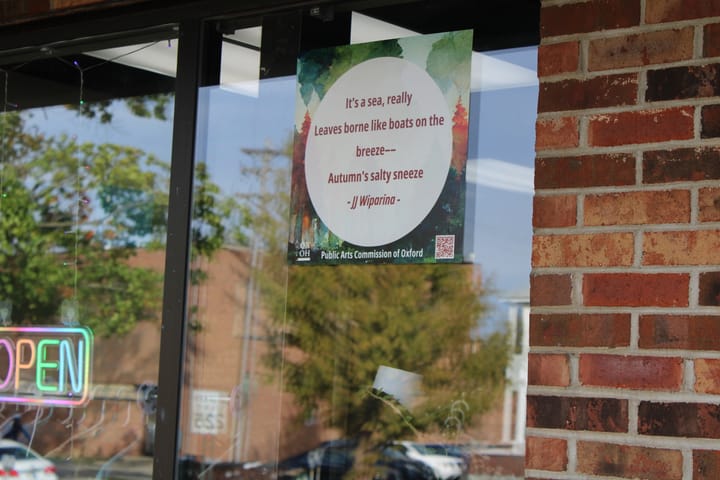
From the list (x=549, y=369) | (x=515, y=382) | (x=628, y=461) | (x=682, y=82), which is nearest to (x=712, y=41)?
(x=682, y=82)

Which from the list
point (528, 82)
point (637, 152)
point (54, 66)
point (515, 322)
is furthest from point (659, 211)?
point (515, 322)

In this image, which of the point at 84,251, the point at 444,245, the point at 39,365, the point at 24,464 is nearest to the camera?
the point at 444,245

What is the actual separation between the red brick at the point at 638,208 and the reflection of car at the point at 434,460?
631cm

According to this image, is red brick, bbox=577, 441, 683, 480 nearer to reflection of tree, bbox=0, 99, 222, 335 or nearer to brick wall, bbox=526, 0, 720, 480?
brick wall, bbox=526, 0, 720, 480

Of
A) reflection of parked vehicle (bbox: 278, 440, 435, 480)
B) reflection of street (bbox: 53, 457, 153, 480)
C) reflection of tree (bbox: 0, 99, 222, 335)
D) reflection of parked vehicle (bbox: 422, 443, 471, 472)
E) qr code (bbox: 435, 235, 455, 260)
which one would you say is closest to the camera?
qr code (bbox: 435, 235, 455, 260)

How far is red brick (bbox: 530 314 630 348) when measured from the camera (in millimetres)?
2045

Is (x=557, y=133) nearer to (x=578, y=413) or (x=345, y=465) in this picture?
(x=578, y=413)

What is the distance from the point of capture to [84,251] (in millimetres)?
7516

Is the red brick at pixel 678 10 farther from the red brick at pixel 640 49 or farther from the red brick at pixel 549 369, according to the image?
the red brick at pixel 549 369

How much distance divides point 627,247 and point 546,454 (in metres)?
0.47

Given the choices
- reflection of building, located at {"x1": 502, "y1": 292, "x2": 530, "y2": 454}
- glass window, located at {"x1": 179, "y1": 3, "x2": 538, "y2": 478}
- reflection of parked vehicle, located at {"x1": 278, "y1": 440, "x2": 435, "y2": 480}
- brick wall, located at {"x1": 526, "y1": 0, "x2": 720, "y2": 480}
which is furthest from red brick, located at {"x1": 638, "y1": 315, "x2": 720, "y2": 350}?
reflection of building, located at {"x1": 502, "y1": 292, "x2": 530, "y2": 454}

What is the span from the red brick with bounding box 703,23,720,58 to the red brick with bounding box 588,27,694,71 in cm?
3

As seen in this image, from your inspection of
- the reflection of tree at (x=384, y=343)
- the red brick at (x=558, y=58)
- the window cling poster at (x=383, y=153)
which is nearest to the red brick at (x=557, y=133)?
the red brick at (x=558, y=58)

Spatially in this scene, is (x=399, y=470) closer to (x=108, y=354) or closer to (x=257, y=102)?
(x=108, y=354)
